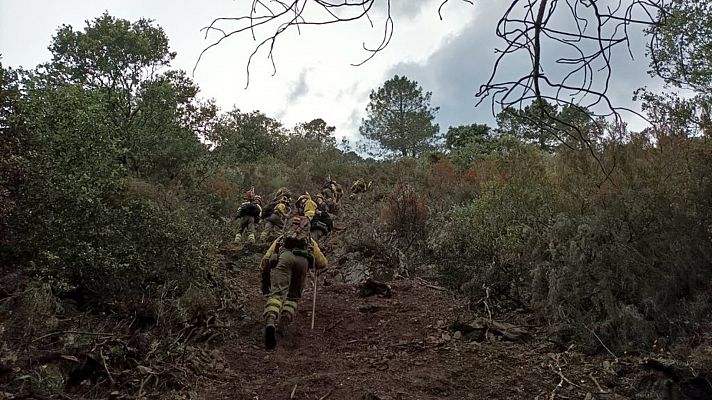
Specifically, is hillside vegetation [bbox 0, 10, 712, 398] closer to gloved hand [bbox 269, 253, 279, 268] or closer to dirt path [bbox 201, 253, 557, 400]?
dirt path [bbox 201, 253, 557, 400]

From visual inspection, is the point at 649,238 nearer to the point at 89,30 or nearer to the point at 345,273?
the point at 345,273

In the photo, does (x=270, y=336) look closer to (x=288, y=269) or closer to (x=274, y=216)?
(x=288, y=269)

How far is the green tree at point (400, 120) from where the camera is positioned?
140ft

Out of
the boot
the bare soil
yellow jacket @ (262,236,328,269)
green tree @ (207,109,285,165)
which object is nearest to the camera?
the bare soil

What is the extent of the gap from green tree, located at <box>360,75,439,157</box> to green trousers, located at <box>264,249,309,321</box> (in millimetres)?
35651

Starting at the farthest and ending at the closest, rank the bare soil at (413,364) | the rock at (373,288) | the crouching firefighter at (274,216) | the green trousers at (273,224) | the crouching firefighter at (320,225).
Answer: the crouching firefighter at (274,216), the green trousers at (273,224), the crouching firefighter at (320,225), the rock at (373,288), the bare soil at (413,364)

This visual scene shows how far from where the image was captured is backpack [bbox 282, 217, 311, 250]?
7617 mm

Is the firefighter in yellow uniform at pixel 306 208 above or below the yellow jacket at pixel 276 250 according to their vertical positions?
above

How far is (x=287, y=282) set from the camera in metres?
7.47

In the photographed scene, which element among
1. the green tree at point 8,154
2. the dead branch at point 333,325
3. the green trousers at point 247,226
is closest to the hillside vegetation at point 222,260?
the green tree at point 8,154

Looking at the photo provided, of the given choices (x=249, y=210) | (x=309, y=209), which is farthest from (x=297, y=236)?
(x=249, y=210)

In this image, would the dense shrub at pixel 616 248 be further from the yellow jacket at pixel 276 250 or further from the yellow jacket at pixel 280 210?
the yellow jacket at pixel 280 210

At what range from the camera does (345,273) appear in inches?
432

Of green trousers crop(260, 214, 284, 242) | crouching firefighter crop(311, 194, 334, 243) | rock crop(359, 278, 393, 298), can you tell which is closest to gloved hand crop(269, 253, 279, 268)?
rock crop(359, 278, 393, 298)
